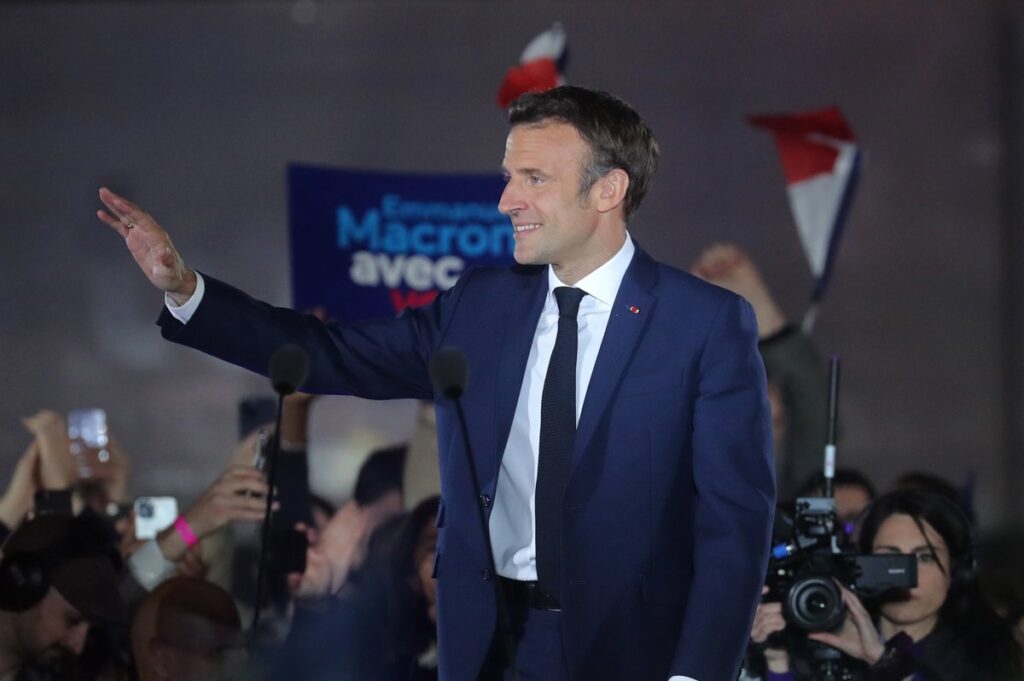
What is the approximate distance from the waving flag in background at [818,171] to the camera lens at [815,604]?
9.08ft

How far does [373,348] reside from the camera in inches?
94.1

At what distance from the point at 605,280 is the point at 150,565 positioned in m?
2.35

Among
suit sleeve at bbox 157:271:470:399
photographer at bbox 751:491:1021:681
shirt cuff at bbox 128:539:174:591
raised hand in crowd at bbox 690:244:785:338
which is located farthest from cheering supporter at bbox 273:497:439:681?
raised hand in crowd at bbox 690:244:785:338

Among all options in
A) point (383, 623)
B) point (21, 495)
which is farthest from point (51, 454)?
point (383, 623)

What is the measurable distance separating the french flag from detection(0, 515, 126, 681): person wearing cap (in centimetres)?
317

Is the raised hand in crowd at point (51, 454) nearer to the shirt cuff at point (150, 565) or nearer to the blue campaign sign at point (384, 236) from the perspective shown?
the blue campaign sign at point (384, 236)

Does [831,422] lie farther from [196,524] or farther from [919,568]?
[196,524]

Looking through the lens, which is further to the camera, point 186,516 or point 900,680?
point 186,516

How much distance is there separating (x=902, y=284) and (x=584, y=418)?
5312mm

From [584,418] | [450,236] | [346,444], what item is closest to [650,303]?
[584,418]

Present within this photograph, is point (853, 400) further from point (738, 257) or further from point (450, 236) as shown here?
point (450, 236)

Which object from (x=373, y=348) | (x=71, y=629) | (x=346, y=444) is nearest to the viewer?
(x=373, y=348)

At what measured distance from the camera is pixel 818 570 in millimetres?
3311

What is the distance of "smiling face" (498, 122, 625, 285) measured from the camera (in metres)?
2.31
